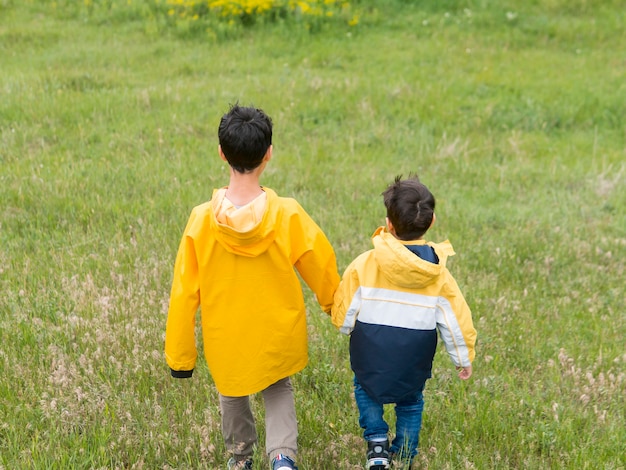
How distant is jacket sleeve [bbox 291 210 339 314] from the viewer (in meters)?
3.61

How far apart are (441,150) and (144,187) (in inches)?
175

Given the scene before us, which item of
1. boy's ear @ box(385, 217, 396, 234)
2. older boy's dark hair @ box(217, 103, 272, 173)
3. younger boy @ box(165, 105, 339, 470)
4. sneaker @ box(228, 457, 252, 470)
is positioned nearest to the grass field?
sneaker @ box(228, 457, 252, 470)

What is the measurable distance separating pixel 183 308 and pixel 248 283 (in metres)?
0.38

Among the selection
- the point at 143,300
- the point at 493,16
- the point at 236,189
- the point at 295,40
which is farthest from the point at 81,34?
the point at 236,189

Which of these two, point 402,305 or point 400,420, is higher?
point 402,305

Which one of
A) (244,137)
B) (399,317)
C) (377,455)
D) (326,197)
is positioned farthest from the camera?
(326,197)

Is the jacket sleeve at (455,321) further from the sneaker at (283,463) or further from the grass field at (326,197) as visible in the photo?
the sneaker at (283,463)

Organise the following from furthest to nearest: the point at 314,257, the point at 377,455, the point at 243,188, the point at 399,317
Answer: the point at 377,455
the point at 314,257
the point at 399,317
the point at 243,188

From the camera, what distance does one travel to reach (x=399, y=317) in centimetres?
357

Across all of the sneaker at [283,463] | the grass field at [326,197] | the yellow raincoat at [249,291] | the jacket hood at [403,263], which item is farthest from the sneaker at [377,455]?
the jacket hood at [403,263]

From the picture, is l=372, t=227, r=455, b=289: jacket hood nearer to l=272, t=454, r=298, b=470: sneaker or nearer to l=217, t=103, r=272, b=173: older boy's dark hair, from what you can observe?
l=217, t=103, r=272, b=173: older boy's dark hair

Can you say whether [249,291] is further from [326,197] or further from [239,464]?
[326,197]

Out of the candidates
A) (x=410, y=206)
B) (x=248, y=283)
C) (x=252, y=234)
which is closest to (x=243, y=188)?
(x=252, y=234)

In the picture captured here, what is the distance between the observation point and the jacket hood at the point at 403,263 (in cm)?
337
